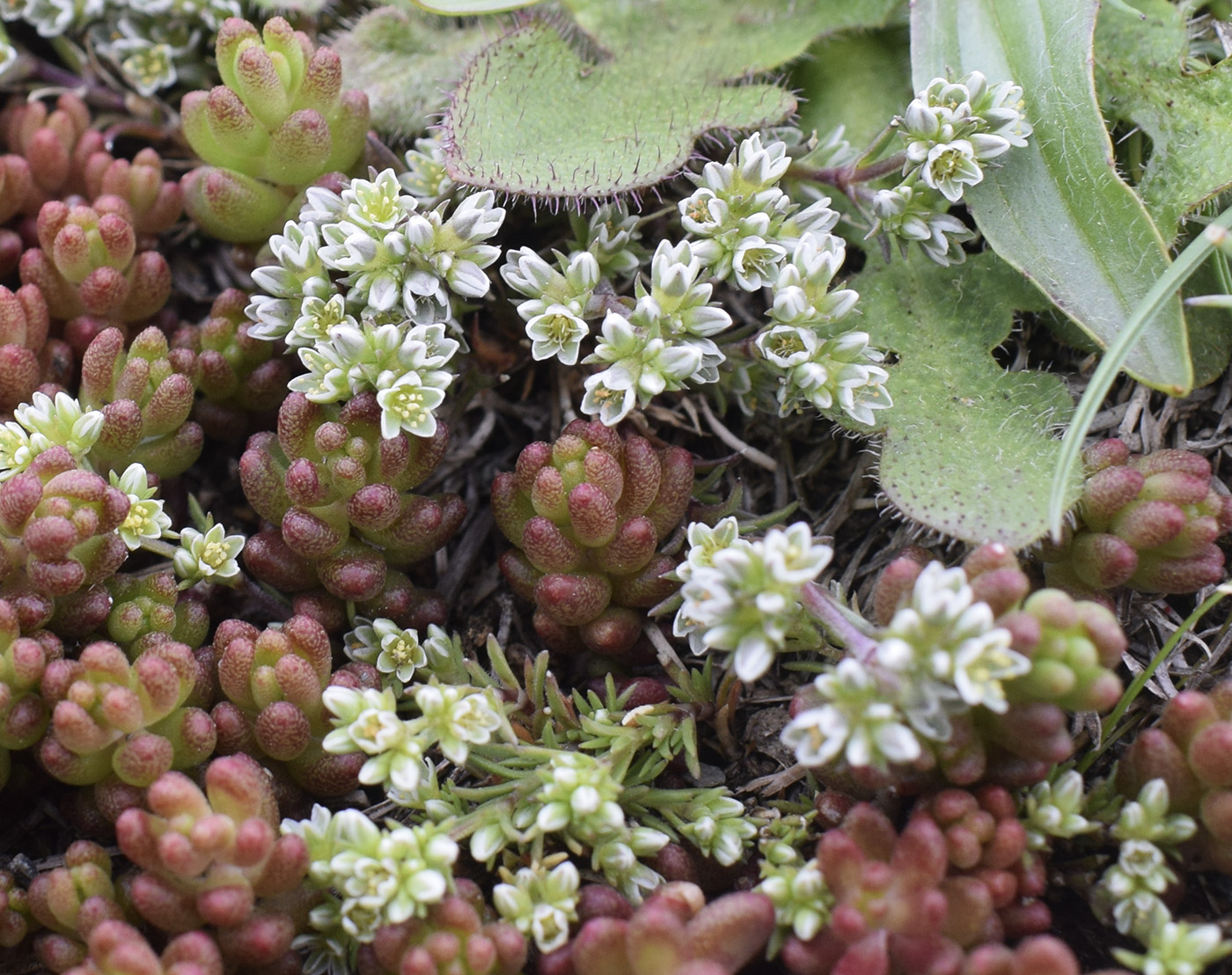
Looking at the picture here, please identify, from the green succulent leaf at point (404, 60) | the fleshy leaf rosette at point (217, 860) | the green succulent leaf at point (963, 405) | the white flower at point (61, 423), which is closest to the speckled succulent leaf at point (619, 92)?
the green succulent leaf at point (404, 60)

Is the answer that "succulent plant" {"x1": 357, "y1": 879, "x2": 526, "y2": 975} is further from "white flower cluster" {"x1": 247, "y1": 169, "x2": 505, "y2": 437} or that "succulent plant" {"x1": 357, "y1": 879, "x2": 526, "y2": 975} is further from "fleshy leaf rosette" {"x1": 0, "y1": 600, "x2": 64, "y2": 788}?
"white flower cluster" {"x1": 247, "y1": 169, "x2": 505, "y2": 437}

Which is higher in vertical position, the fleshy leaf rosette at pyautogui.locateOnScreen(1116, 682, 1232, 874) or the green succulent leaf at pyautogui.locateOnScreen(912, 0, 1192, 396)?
the green succulent leaf at pyautogui.locateOnScreen(912, 0, 1192, 396)

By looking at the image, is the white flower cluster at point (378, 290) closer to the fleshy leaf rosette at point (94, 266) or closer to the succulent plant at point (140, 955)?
the fleshy leaf rosette at point (94, 266)

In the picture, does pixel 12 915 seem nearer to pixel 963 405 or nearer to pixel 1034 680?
pixel 1034 680

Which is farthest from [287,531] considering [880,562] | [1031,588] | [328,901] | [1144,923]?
[1144,923]

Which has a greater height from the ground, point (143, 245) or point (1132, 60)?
point (1132, 60)

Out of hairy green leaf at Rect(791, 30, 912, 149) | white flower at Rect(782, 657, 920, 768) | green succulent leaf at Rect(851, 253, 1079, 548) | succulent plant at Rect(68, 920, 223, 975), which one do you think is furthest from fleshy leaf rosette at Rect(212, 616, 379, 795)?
hairy green leaf at Rect(791, 30, 912, 149)

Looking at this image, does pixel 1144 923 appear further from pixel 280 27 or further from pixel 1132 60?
pixel 280 27
